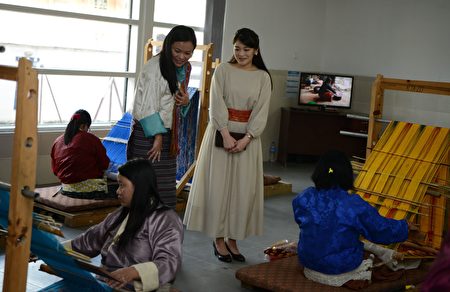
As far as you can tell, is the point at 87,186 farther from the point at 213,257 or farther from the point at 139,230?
the point at 139,230

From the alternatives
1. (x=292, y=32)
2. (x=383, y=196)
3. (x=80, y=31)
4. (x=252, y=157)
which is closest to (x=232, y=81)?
(x=252, y=157)

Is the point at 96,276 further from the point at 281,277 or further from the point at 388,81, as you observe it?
the point at 388,81

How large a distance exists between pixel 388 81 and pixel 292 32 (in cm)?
430

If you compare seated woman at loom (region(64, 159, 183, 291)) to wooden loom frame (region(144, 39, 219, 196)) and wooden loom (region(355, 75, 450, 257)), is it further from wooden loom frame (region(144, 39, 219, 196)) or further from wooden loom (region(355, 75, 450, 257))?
wooden loom frame (region(144, 39, 219, 196))

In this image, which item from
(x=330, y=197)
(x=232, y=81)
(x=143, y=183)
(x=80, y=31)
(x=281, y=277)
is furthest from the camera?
(x=80, y=31)

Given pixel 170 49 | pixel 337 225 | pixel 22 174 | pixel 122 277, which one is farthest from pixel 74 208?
pixel 22 174

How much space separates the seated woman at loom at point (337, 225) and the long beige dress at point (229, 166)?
0.77m

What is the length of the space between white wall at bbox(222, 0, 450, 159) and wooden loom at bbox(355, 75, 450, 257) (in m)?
3.64

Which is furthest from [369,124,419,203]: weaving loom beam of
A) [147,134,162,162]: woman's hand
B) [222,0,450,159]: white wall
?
[222,0,450,159]: white wall

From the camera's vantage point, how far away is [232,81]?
457 cm

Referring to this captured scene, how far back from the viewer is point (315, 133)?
9.03 metres

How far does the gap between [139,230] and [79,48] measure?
4.50 m

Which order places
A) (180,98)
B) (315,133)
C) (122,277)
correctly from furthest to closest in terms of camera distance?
(315,133) → (180,98) → (122,277)

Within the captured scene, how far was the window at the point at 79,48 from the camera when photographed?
6496 millimetres
